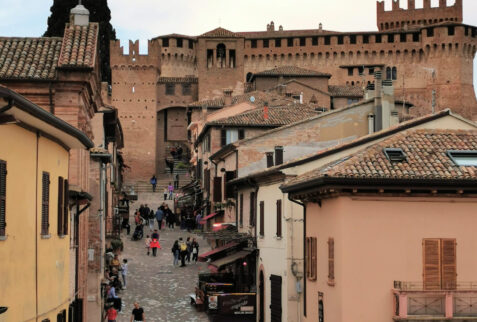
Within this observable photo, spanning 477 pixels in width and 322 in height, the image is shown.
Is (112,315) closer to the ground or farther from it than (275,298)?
closer to the ground

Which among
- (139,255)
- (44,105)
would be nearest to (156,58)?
(139,255)

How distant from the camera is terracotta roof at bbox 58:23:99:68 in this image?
85.1 feet

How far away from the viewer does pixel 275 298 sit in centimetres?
2981

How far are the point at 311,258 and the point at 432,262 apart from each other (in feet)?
12.6

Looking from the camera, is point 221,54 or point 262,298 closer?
point 262,298

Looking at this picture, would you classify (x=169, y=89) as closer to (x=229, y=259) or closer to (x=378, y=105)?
(x=378, y=105)

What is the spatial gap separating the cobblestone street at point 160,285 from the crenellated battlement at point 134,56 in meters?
48.5

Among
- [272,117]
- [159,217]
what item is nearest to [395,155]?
[272,117]

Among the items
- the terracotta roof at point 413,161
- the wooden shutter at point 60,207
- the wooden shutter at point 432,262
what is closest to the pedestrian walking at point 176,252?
the terracotta roof at point 413,161

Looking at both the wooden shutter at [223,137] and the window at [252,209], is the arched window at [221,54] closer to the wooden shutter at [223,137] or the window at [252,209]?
the wooden shutter at [223,137]

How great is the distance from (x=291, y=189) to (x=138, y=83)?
247 feet

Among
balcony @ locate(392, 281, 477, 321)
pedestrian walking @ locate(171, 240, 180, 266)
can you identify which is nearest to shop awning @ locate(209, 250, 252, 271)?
pedestrian walking @ locate(171, 240, 180, 266)

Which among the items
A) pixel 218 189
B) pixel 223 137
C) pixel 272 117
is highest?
pixel 272 117

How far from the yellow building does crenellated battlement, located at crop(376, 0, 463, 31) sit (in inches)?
4114
